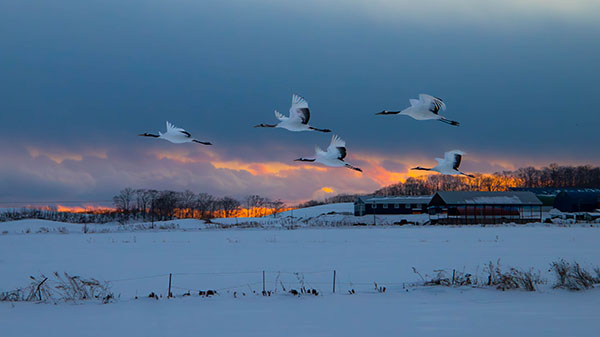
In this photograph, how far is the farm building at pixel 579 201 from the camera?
81.1 m

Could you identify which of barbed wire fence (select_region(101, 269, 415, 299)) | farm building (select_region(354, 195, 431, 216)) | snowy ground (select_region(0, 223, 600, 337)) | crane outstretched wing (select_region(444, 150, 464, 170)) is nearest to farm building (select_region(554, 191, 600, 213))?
farm building (select_region(354, 195, 431, 216))

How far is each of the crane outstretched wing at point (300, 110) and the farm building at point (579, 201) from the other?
81.0 meters

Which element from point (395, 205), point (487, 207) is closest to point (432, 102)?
point (487, 207)

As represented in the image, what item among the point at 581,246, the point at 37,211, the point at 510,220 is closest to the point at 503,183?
the point at 510,220

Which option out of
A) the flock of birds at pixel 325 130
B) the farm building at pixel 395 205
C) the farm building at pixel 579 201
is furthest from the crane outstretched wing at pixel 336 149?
the farm building at pixel 579 201

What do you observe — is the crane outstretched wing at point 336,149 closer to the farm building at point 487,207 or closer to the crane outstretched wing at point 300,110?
the crane outstretched wing at point 300,110

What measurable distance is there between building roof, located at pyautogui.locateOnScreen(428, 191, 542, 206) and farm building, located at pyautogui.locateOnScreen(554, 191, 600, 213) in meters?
18.1

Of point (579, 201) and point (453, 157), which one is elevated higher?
point (579, 201)

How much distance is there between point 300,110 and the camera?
10.4 metres

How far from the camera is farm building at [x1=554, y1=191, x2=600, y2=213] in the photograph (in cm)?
8106

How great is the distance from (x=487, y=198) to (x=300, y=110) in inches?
2349

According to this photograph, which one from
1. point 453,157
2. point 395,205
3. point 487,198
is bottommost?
point 453,157

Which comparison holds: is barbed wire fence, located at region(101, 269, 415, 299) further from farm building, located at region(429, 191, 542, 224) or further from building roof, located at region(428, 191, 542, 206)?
building roof, located at region(428, 191, 542, 206)

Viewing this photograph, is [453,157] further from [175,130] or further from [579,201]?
[579,201]
